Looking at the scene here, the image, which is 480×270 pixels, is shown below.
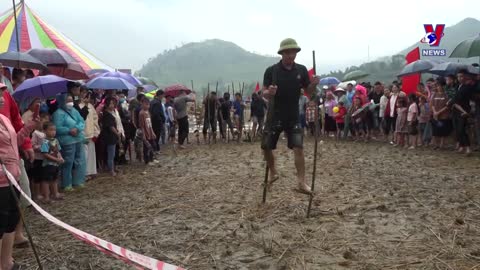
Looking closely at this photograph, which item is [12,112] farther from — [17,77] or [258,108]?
[258,108]

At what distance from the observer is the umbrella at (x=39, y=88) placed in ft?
20.6

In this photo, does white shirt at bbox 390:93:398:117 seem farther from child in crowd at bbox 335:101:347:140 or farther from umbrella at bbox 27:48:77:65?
umbrella at bbox 27:48:77:65

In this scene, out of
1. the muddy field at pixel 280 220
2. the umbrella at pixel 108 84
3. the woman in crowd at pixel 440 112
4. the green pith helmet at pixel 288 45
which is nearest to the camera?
the muddy field at pixel 280 220

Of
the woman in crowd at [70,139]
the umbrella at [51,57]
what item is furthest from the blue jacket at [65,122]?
the umbrella at [51,57]

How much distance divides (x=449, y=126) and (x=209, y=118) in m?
7.72

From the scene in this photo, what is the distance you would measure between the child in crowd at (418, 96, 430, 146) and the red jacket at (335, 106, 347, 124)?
3223 millimetres

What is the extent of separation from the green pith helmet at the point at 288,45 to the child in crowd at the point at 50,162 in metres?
3.65

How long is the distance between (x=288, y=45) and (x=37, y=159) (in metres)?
3.95

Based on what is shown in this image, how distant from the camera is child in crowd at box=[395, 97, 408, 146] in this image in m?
12.0

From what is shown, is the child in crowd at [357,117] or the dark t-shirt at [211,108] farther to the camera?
the dark t-shirt at [211,108]

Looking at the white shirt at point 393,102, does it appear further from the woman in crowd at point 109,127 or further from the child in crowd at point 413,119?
the woman in crowd at point 109,127

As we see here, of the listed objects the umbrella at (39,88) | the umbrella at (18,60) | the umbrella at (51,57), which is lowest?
the umbrella at (39,88)

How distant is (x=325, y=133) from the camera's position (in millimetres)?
16297

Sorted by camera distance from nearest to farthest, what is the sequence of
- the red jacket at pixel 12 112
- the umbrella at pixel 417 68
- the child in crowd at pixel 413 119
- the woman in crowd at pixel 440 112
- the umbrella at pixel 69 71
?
the red jacket at pixel 12 112
the umbrella at pixel 69 71
the woman in crowd at pixel 440 112
the child in crowd at pixel 413 119
the umbrella at pixel 417 68
